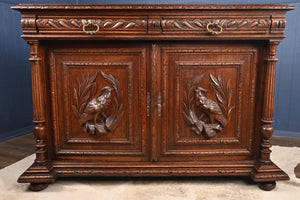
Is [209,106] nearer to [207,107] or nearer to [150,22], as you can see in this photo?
[207,107]

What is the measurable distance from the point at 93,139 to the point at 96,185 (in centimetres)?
32

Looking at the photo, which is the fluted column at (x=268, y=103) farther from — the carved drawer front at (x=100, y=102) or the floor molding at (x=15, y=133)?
the floor molding at (x=15, y=133)

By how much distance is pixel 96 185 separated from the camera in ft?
5.86

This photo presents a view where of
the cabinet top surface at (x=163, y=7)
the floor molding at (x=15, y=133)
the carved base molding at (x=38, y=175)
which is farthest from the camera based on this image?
the floor molding at (x=15, y=133)

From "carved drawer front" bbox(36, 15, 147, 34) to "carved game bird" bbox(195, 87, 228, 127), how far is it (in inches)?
21.7

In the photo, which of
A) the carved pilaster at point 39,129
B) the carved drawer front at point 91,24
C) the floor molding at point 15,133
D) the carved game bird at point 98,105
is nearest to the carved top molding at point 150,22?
the carved drawer front at point 91,24

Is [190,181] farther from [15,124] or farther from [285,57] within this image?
[15,124]

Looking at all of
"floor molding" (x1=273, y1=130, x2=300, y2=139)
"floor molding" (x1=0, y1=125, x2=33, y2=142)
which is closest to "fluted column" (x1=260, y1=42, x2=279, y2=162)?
"floor molding" (x1=273, y1=130, x2=300, y2=139)

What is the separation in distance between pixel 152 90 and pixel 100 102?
0.35 m

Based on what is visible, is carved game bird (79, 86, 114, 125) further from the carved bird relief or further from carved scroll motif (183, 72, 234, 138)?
carved scroll motif (183, 72, 234, 138)

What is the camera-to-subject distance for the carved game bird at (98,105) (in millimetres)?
1714

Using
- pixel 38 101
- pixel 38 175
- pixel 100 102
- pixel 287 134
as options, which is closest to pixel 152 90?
pixel 100 102

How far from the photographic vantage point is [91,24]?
1608 millimetres

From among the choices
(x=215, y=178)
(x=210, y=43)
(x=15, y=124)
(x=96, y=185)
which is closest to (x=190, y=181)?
(x=215, y=178)
